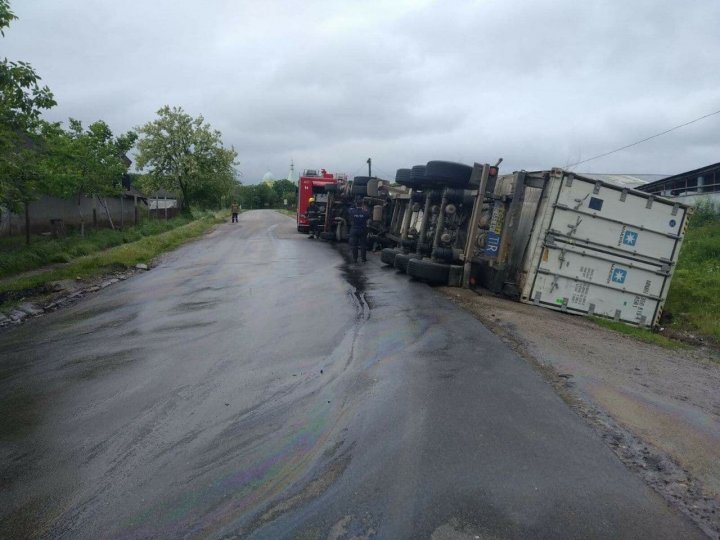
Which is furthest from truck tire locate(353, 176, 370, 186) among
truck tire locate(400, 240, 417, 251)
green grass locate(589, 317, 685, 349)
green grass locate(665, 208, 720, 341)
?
green grass locate(589, 317, 685, 349)

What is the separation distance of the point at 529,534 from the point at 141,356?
509 centimetres

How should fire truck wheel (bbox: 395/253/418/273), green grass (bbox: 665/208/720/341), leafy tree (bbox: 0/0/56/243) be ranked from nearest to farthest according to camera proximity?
leafy tree (bbox: 0/0/56/243) < green grass (bbox: 665/208/720/341) < fire truck wheel (bbox: 395/253/418/273)

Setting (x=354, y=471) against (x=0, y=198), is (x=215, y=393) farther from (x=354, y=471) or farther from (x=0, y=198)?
(x=0, y=198)

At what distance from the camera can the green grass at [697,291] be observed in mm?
11344

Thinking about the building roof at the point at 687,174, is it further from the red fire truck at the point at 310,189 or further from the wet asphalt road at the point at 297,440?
the wet asphalt road at the point at 297,440

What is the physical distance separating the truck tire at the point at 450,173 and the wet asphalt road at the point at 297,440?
519cm

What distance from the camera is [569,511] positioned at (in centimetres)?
338

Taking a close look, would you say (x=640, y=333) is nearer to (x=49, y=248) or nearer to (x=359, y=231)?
(x=359, y=231)

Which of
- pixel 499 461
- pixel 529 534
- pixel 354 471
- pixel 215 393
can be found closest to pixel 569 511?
A: pixel 529 534

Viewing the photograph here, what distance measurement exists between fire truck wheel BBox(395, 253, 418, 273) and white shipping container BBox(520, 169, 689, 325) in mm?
3555

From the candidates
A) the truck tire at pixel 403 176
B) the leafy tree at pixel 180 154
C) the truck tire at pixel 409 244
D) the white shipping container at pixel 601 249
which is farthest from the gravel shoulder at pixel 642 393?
the leafy tree at pixel 180 154

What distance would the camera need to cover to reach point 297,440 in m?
4.34

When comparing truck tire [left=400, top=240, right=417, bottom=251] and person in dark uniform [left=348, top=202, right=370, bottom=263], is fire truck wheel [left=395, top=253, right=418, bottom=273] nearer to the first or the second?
truck tire [left=400, top=240, right=417, bottom=251]

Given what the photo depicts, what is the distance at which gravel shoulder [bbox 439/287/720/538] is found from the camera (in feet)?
12.9
